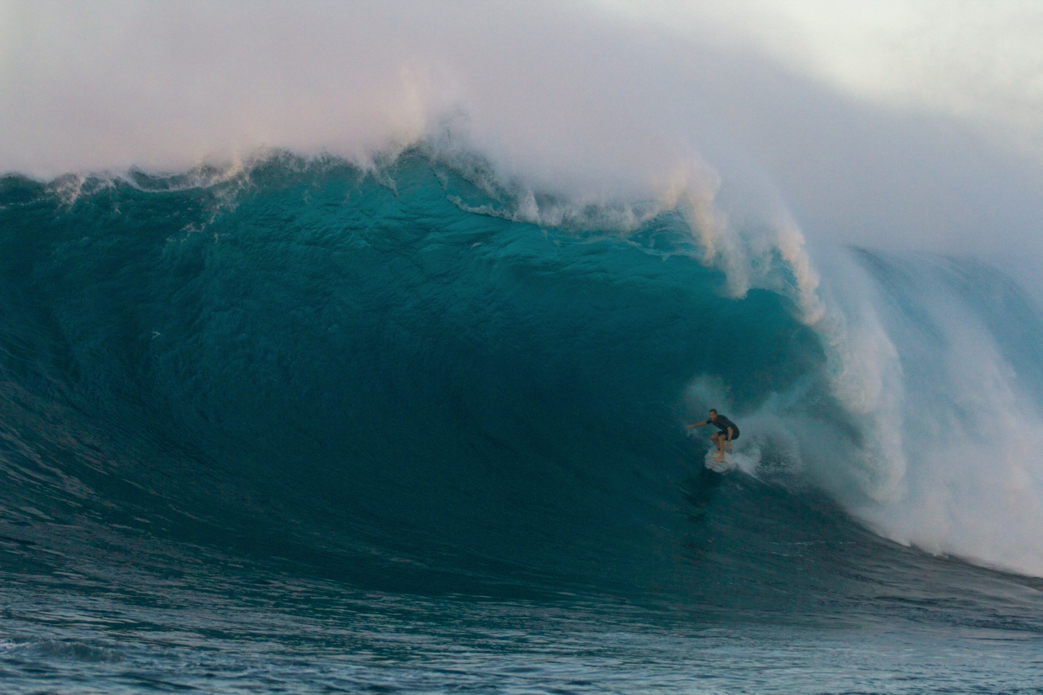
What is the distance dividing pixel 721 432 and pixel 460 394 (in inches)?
114

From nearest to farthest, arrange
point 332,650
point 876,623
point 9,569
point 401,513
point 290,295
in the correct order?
1. point 332,650
2. point 9,569
3. point 876,623
4. point 401,513
5. point 290,295

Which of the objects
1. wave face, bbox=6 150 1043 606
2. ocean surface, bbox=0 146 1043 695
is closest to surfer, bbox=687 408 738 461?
ocean surface, bbox=0 146 1043 695

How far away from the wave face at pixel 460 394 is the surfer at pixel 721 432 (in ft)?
1.17

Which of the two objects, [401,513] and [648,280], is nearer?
[401,513]

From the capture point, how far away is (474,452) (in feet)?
24.3

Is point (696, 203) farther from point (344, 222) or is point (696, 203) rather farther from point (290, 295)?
point (290, 295)

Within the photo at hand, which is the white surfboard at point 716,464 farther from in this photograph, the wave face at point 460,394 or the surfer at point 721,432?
the wave face at point 460,394

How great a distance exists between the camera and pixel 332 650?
12.6 feet

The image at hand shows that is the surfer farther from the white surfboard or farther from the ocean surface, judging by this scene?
the ocean surface

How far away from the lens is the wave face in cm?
604

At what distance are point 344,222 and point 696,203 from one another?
4.54 m

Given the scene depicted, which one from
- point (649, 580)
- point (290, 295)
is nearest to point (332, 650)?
point (649, 580)

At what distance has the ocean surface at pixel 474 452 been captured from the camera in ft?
13.8

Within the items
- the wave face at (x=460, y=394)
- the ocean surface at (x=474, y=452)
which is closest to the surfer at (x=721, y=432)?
the ocean surface at (x=474, y=452)
